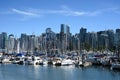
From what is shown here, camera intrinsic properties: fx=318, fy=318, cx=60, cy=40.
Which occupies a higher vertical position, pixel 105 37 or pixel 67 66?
pixel 105 37

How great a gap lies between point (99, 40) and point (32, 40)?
4356 centimetres

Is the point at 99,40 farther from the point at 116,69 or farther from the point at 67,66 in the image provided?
the point at 116,69

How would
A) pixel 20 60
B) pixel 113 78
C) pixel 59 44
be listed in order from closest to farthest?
pixel 113 78 < pixel 20 60 < pixel 59 44

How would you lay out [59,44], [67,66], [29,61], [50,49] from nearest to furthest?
[67,66], [29,61], [50,49], [59,44]

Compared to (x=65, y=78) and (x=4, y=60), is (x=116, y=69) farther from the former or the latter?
(x=4, y=60)

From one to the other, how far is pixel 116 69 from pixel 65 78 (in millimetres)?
18492

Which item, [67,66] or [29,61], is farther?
[29,61]

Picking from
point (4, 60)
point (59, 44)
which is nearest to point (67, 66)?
point (4, 60)

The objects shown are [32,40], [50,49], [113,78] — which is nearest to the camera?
[113,78]

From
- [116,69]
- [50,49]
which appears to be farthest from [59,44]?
[116,69]

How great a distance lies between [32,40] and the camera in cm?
18038

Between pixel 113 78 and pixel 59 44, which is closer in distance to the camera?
pixel 113 78

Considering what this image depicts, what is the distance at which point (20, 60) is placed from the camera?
335 feet

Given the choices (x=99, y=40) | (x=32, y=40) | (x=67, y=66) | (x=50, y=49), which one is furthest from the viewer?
(x=99, y=40)
